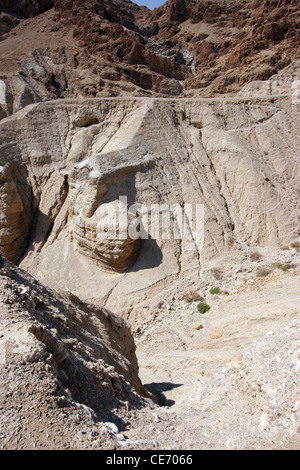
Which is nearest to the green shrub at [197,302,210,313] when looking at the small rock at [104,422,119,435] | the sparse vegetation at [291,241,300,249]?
the sparse vegetation at [291,241,300,249]

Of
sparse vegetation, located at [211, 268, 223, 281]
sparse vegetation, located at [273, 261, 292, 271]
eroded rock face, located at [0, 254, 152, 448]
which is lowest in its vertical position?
sparse vegetation, located at [211, 268, 223, 281]

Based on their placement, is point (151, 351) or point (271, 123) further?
point (271, 123)

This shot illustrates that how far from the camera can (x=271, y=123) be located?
19.6 m

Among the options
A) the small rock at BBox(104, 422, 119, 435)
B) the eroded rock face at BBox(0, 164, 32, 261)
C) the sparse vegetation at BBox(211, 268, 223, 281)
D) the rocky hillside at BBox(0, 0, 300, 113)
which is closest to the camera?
the small rock at BBox(104, 422, 119, 435)

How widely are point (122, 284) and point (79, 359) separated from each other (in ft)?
31.0

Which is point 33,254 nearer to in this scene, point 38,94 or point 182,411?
point 182,411

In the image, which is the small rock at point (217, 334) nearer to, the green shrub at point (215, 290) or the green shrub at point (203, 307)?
the green shrub at point (203, 307)

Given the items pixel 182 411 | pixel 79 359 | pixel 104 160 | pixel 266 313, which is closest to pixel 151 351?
pixel 266 313

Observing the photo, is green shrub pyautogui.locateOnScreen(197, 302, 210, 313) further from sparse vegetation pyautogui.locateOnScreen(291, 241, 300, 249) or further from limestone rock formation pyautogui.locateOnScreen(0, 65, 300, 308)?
sparse vegetation pyautogui.locateOnScreen(291, 241, 300, 249)

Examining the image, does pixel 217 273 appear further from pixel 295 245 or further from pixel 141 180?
pixel 141 180

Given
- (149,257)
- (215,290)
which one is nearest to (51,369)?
(215,290)

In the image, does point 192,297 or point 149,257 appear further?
point 149,257

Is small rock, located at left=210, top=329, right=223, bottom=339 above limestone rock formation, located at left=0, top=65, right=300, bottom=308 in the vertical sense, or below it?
below
